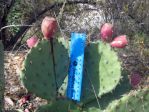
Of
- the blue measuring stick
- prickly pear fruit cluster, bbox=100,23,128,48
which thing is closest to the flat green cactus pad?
the blue measuring stick

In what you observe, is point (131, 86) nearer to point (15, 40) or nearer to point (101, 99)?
point (101, 99)

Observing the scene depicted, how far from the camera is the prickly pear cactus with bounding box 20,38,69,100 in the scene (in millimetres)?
2133

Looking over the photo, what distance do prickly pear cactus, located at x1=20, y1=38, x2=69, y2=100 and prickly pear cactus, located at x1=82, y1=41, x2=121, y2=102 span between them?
110mm

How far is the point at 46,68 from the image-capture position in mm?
2191

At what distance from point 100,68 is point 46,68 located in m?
0.26

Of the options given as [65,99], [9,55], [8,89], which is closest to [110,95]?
[65,99]

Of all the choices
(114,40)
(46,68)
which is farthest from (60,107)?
(114,40)

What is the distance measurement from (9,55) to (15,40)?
0.81 m

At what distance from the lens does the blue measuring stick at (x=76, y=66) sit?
2.12 m

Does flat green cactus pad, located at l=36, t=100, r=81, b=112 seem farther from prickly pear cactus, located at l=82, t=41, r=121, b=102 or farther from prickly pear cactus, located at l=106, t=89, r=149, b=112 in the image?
prickly pear cactus, located at l=106, t=89, r=149, b=112

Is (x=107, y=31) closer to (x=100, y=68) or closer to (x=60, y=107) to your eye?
(x=100, y=68)

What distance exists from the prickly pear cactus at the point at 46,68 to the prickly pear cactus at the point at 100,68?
4.3 inches

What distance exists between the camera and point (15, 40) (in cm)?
457

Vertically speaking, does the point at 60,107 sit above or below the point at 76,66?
below
